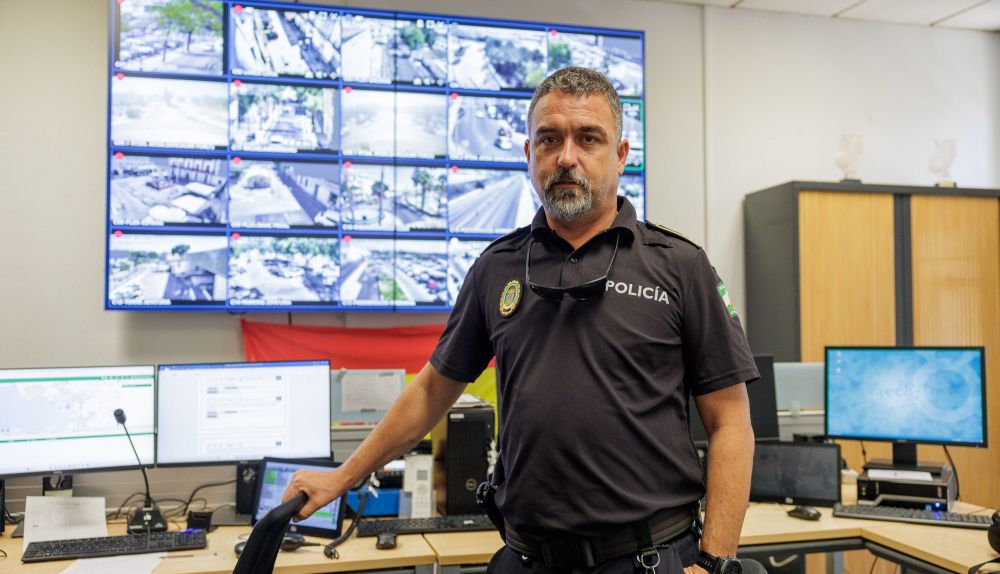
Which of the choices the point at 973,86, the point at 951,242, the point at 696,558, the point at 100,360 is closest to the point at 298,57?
the point at 100,360

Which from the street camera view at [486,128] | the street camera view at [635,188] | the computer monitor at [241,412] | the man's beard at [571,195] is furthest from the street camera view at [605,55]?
the man's beard at [571,195]

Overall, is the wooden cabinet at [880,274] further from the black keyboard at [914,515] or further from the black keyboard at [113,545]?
the black keyboard at [113,545]

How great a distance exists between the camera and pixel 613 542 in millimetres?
1331

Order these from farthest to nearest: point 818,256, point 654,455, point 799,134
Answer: point 799,134
point 818,256
point 654,455

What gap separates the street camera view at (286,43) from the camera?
3373mm

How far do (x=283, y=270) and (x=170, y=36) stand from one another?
110cm

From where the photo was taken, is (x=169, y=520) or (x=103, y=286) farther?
(x=103, y=286)

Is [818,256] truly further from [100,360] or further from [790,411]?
[100,360]

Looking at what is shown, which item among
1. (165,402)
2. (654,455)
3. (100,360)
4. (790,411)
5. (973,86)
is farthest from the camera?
(973,86)

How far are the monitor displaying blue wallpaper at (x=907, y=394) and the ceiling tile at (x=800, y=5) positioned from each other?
8.02 feet

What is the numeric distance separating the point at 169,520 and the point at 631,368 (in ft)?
5.81

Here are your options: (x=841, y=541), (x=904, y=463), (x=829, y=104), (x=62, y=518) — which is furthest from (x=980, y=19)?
(x=62, y=518)

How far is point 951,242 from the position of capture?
409cm

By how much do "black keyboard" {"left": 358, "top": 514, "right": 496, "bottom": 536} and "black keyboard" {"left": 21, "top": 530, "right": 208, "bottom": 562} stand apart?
46 centimetres
